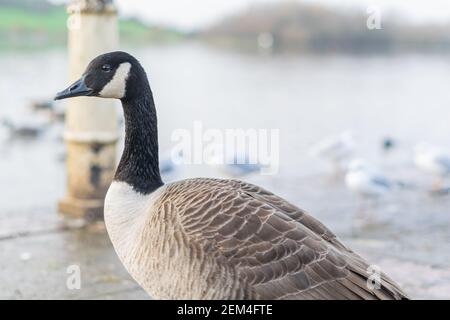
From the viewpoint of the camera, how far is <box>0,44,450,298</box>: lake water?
678cm

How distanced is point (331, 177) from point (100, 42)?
12.8 feet

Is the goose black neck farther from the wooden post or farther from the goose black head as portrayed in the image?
the wooden post

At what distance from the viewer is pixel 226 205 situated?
12.2 ft

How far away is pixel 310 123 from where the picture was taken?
1570 cm

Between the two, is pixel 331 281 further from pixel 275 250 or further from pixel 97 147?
pixel 97 147

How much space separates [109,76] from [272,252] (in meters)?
1.35

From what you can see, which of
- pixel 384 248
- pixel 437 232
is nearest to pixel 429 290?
pixel 384 248

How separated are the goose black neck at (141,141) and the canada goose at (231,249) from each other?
9.2 inches

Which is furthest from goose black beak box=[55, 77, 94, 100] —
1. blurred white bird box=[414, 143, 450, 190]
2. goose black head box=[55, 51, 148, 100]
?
blurred white bird box=[414, 143, 450, 190]

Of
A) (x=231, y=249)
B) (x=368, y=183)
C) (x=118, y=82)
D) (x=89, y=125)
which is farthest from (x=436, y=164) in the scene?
(x=231, y=249)

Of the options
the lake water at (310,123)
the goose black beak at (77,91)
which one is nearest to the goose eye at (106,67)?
the goose black beak at (77,91)

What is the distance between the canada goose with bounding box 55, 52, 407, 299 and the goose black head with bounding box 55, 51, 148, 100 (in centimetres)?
64

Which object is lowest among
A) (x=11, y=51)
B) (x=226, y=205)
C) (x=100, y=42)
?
(x=226, y=205)
